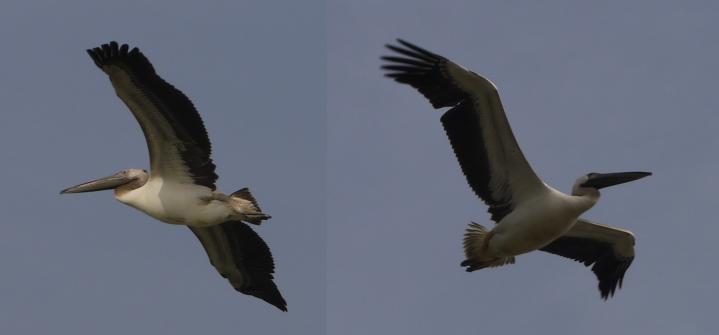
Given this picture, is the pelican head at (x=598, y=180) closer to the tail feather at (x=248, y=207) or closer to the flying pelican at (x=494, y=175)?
the flying pelican at (x=494, y=175)

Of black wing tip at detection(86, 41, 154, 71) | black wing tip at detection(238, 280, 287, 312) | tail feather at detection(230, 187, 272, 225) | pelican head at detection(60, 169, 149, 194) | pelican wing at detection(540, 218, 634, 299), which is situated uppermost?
black wing tip at detection(86, 41, 154, 71)

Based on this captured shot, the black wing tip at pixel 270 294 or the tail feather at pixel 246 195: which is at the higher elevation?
the tail feather at pixel 246 195

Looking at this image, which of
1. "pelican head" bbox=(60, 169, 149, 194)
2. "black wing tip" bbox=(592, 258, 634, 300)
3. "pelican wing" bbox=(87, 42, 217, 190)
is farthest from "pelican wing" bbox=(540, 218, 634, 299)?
"pelican head" bbox=(60, 169, 149, 194)

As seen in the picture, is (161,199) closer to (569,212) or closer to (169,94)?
(169,94)

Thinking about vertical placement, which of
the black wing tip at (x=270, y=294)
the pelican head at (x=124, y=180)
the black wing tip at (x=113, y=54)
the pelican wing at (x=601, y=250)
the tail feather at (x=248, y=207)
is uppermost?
the black wing tip at (x=113, y=54)

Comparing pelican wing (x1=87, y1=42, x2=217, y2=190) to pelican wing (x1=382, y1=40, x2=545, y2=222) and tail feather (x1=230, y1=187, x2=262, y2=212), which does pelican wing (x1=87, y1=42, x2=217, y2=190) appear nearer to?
tail feather (x1=230, y1=187, x2=262, y2=212)

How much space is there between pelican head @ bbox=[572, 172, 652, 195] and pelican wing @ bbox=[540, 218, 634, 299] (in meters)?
0.85

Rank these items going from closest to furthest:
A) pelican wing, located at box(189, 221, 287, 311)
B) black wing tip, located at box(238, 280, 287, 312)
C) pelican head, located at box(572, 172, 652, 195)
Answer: pelican head, located at box(572, 172, 652, 195)
pelican wing, located at box(189, 221, 287, 311)
black wing tip, located at box(238, 280, 287, 312)

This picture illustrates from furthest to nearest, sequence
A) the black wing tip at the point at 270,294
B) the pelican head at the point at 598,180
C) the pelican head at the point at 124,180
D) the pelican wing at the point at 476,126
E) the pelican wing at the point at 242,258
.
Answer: the black wing tip at the point at 270,294 < the pelican wing at the point at 242,258 < the pelican head at the point at 124,180 < the pelican head at the point at 598,180 < the pelican wing at the point at 476,126

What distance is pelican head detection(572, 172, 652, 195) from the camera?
1762cm

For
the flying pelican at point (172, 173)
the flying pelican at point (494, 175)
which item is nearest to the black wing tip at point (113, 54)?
the flying pelican at point (172, 173)

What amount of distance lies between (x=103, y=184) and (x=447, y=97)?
5012 mm

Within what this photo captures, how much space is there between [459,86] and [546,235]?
2.13m

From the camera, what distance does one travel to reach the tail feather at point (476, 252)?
17.8 m
